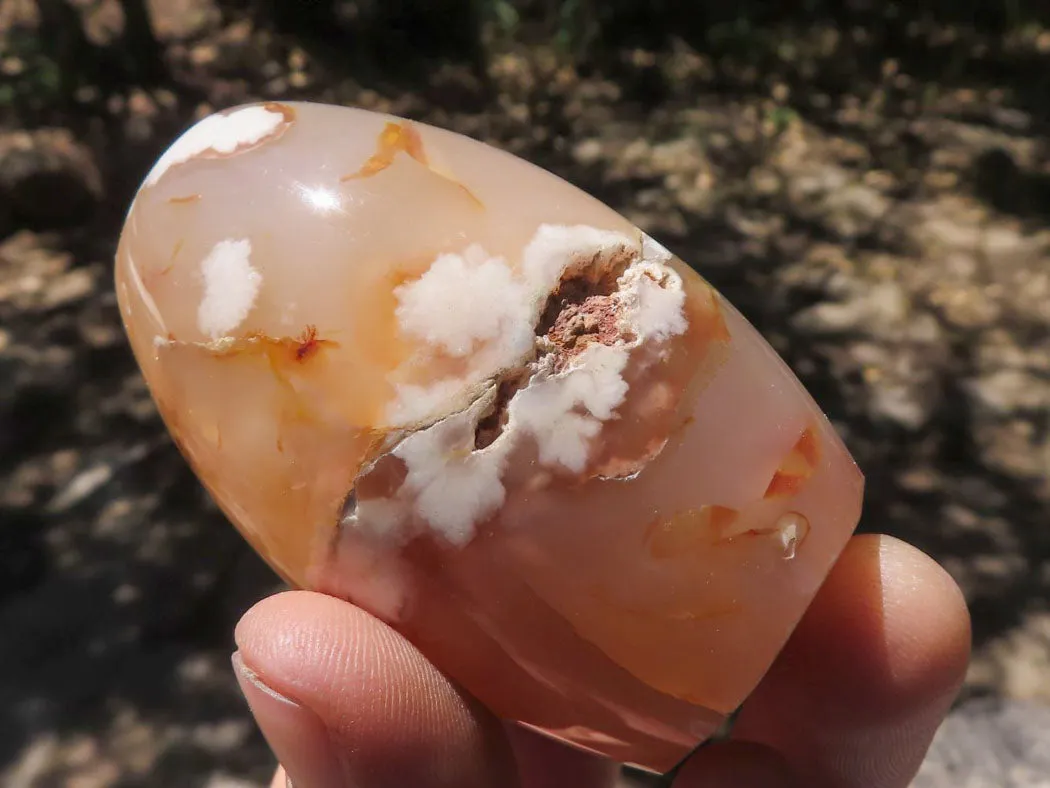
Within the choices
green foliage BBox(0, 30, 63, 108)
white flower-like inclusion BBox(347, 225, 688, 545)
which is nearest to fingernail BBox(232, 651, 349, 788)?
white flower-like inclusion BBox(347, 225, 688, 545)

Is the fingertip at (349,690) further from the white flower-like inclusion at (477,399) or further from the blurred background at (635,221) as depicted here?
the blurred background at (635,221)

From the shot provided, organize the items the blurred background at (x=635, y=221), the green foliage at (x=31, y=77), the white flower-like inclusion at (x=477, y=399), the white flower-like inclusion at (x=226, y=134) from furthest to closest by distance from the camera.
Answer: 1. the green foliage at (x=31, y=77)
2. the blurred background at (x=635, y=221)
3. the white flower-like inclusion at (x=226, y=134)
4. the white flower-like inclusion at (x=477, y=399)

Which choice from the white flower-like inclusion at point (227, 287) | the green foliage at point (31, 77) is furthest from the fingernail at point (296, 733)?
the green foliage at point (31, 77)

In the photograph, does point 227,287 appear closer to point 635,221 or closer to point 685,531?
point 685,531

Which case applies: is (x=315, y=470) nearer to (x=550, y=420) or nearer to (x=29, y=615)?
(x=550, y=420)

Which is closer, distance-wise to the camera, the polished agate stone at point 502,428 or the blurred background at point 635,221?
the polished agate stone at point 502,428

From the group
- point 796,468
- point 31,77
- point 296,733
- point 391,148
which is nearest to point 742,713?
point 796,468
